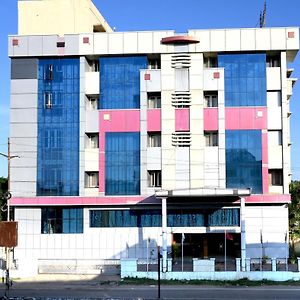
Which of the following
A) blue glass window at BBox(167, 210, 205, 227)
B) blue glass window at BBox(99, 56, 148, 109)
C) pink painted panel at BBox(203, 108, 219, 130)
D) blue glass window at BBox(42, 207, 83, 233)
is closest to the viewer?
blue glass window at BBox(167, 210, 205, 227)

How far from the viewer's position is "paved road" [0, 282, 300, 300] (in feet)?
88.6

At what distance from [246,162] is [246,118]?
3121 mm

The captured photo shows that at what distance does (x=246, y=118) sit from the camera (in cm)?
4203

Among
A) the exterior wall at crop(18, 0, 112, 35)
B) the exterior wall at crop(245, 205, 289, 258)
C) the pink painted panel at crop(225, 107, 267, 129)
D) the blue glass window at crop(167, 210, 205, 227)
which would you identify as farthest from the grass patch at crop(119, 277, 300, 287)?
the exterior wall at crop(18, 0, 112, 35)

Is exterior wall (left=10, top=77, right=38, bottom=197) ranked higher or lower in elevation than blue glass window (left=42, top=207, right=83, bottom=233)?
higher

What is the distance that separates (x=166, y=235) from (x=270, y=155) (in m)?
9.32

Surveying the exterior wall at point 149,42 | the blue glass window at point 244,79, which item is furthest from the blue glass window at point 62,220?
the blue glass window at point 244,79

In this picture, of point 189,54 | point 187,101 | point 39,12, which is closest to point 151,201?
point 187,101

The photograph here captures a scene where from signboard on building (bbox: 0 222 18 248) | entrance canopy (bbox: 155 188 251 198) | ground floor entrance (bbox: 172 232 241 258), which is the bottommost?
ground floor entrance (bbox: 172 232 241 258)

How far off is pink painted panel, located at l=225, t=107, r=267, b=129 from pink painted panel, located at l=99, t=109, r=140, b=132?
6.57 metres

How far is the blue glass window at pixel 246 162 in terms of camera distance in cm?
4166

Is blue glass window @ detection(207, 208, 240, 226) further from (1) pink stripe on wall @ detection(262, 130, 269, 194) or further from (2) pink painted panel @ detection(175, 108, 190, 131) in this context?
(2) pink painted panel @ detection(175, 108, 190, 131)

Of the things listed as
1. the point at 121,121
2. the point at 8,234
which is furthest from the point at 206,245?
the point at 8,234

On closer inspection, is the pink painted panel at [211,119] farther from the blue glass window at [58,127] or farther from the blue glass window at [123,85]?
the blue glass window at [58,127]
